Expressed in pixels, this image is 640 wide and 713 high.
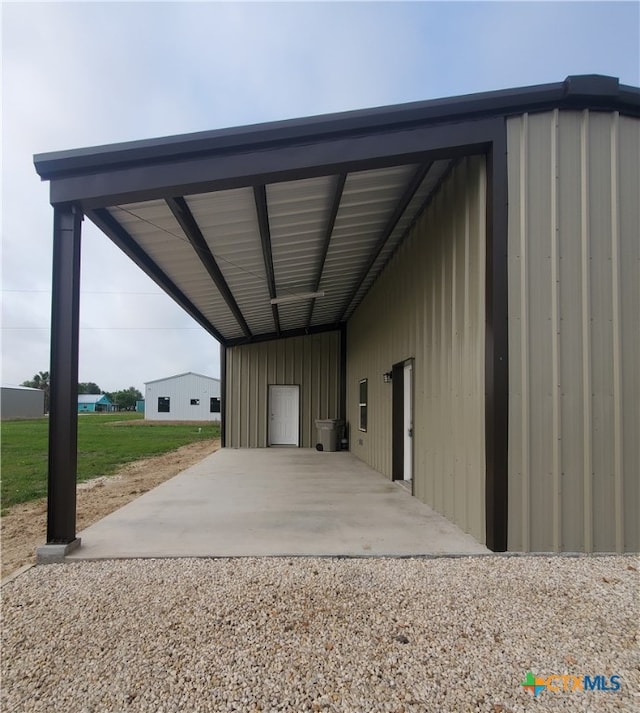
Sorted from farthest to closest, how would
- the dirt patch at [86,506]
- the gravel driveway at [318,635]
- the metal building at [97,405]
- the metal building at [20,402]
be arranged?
1. the metal building at [97,405]
2. the metal building at [20,402]
3. the dirt patch at [86,506]
4. the gravel driveway at [318,635]

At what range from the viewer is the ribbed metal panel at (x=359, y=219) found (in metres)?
4.63

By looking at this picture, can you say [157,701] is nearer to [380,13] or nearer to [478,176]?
[478,176]

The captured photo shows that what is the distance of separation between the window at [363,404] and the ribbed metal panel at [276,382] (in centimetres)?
250

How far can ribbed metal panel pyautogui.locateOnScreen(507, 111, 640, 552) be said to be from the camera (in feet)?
11.9

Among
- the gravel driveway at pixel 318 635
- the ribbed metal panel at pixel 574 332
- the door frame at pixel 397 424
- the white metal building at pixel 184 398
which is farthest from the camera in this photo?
the white metal building at pixel 184 398

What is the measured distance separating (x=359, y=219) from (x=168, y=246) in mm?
2466

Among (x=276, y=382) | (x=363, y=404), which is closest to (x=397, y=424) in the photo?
(x=363, y=404)

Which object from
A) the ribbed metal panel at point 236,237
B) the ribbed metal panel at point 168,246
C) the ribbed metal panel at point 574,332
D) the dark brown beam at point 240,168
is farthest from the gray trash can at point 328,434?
the dark brown beam at point 240,168

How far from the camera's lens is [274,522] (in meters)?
4.62

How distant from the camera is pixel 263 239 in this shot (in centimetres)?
555

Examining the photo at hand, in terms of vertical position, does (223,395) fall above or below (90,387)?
above

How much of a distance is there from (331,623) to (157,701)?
0.99 metres

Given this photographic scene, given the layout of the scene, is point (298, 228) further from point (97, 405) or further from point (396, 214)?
point (97, 405)

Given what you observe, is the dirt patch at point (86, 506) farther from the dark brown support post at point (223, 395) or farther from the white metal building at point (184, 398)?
the white metal building at point (184, 398)
